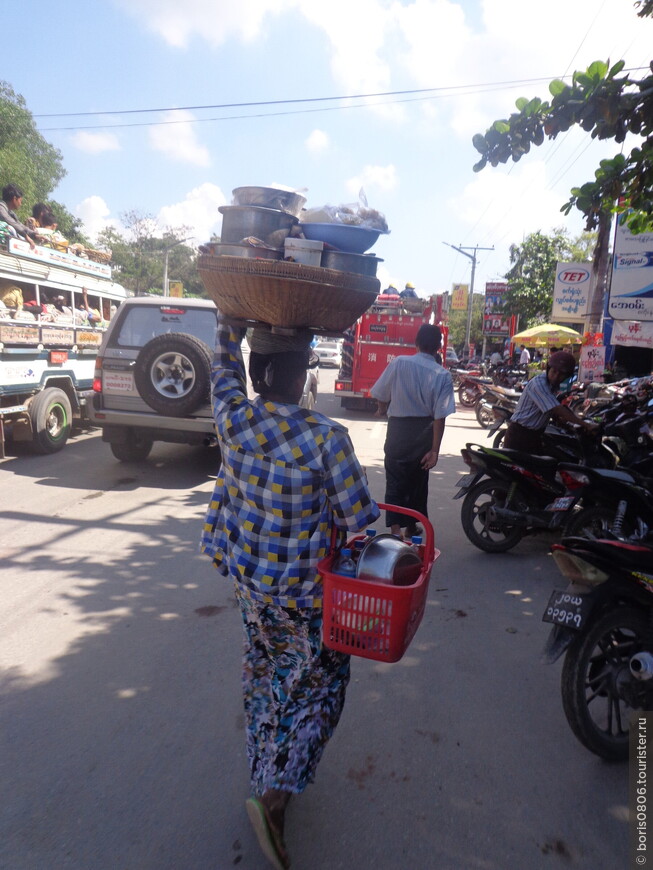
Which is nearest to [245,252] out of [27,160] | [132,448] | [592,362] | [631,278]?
[132,448]

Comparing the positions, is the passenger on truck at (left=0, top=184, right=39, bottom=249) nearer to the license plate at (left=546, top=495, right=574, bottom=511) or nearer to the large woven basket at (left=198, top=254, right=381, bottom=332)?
the license plate at (left=546, top=495, right=574, bottom=511)

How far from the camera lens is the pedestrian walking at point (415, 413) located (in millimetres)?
4926

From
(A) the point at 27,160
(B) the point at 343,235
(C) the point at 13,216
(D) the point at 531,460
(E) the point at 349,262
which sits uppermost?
(A) the point at 27,160

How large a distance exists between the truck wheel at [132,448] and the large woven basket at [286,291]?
20.5 ft

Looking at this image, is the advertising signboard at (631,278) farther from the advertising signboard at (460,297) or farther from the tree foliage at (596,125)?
the advertising signboard at (460,297)

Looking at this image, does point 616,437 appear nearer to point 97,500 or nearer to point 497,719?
point 497,719

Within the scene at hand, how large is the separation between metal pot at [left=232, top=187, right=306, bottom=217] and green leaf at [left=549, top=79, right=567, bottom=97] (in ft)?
12.5

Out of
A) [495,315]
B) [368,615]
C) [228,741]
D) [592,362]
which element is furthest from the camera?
[495,315]

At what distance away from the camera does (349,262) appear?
228cm

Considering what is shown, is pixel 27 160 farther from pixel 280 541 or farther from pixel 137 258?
pixel 280 541

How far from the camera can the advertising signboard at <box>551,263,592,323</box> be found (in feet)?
60.1

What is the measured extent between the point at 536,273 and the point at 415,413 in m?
28.8

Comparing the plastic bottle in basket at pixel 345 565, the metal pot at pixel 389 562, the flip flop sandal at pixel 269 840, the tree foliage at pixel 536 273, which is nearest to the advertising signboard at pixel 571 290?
the tree foliage at pixel 536 273

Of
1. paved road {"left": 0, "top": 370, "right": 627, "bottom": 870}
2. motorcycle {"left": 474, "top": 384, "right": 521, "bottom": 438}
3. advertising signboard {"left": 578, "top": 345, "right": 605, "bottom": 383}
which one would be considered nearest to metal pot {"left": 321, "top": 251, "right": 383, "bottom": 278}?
paved road {"left": 0, "top": 370, "right": 627, "bottom": 870}
